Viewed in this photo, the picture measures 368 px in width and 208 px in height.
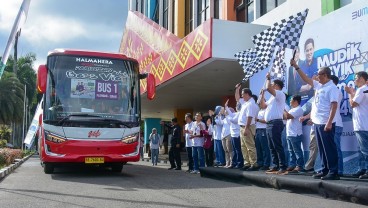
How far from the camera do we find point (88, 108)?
991 centimetres

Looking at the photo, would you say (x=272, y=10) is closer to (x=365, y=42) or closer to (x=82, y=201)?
(x=365, y=42)

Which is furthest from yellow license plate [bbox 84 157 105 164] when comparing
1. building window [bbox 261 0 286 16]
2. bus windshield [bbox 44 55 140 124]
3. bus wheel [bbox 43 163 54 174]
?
building window [bbox 261 0 286 16]

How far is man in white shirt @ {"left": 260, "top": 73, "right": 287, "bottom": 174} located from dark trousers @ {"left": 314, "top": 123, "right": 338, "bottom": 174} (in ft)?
4.49


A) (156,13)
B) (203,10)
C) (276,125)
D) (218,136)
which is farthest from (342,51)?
(156,13)

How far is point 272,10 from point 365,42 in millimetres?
6089

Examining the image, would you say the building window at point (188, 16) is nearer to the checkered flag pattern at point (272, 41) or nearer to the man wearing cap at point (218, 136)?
the man wearing cap at point (218, 136)

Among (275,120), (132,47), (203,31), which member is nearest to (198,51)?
(203,31)

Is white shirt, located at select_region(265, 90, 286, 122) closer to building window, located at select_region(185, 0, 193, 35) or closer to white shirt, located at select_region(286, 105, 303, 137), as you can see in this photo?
white shirt, located at select_region(286, 105, 303, 137)

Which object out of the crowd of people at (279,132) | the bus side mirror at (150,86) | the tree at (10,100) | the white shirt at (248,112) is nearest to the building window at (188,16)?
the crowd of people at (279,132)

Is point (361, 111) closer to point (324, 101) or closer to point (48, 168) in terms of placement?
point (324, 101)

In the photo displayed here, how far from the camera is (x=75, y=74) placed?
33.2ft

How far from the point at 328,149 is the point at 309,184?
673 mm

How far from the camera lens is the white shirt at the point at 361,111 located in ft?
22.1

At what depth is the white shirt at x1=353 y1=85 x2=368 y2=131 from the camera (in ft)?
22.1
